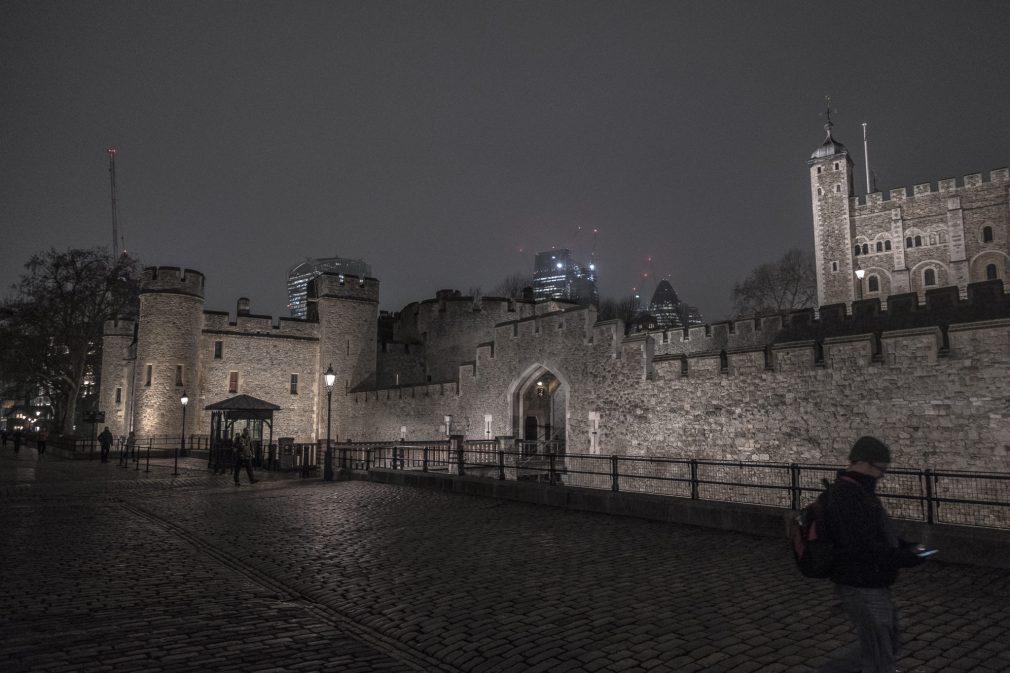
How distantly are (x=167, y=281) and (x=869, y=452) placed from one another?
3649cm

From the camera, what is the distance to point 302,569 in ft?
23.5

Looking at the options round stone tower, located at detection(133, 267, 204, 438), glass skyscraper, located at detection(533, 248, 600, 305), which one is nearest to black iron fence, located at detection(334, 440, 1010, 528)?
round stone tower, located at detection(133, 267, 204, 438)

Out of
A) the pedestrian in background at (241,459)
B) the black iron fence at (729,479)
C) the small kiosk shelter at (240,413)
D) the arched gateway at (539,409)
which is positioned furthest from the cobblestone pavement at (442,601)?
the arched gateway at (539,409)

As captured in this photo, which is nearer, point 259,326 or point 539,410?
point 539,410

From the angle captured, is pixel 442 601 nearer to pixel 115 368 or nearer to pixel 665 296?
pixel 115 368

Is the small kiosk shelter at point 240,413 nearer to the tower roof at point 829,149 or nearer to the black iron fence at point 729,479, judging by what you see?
the black iron fence at point 729,479

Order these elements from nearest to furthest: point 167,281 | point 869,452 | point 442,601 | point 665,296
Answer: point 869,452
point 442,601
point 167,281
point 665,296

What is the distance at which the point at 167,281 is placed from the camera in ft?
112

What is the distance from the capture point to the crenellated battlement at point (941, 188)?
1833 inches

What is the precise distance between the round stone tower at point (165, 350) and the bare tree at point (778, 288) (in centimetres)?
4077

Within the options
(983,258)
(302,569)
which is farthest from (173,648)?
(983,258)

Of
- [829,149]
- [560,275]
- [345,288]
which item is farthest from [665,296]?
[345,288]

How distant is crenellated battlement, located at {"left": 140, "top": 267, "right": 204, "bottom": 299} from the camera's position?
33938 millimetres

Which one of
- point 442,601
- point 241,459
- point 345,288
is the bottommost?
point 442,601
